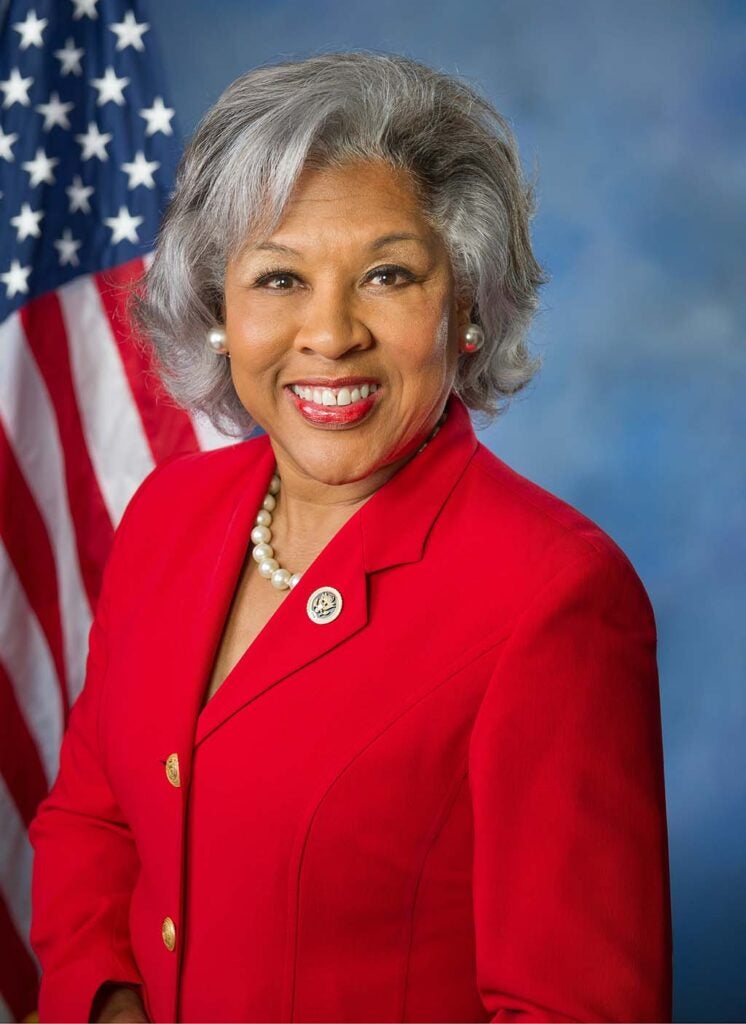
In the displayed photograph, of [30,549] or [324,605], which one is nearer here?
[324,605]

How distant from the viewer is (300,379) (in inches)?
64.7

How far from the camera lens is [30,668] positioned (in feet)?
9.28

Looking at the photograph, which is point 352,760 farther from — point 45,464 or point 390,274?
point 45,464

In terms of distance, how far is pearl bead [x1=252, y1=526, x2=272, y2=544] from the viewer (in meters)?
1.88

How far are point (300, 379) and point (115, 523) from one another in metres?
1.38

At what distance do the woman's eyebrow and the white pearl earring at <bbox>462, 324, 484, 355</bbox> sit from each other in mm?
182

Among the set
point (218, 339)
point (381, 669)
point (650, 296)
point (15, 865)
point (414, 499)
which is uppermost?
point (650, 296)

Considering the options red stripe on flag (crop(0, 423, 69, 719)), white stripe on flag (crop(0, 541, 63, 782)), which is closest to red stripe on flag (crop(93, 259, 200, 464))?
red stripe on flag (crop(0, 423, 69, 719))

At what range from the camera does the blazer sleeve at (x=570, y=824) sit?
142 centimetres

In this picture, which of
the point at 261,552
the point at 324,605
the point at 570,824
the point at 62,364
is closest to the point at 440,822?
the point at 570,824

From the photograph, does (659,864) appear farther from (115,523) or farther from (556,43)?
(556,43)

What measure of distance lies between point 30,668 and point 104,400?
0.63 meters

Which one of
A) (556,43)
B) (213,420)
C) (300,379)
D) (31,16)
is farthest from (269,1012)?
(556,43)

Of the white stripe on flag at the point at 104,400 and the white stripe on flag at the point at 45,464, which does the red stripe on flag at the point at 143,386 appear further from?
the white stripe on flag at the point at 45,464
